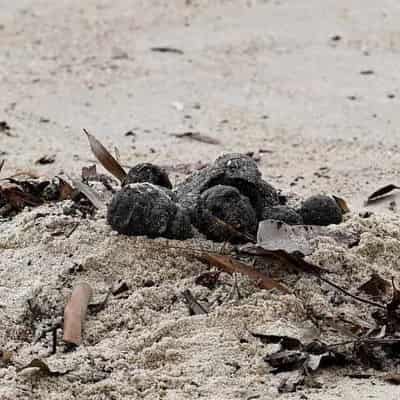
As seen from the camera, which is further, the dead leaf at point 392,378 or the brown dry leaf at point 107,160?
the brown dry leaf at point 107,160

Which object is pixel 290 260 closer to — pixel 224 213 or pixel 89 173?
pixel 224 213

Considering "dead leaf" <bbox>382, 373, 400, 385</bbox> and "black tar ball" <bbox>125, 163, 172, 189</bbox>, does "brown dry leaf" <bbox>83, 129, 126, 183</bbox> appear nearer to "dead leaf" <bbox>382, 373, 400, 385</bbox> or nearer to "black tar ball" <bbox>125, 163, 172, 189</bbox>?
"black tar ball" <bbox>125, 163, 172, 189</bbox>

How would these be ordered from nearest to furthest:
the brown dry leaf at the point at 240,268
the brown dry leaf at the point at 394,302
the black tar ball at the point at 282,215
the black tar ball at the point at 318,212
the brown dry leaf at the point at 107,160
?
the brown dry leaf at the point at 394,302 → the brown dry leaf at the point at 240,268 → the black tar ball at the point at 282,215 → the black tar ball at the point at 318,212 → the brown dry leaf at the point at 107,160

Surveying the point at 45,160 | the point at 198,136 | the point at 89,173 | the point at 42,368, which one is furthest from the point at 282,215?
the point at 198,136

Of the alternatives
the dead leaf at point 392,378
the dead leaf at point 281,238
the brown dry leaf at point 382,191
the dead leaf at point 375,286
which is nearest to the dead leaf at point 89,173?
the dead leaf at point 281,238

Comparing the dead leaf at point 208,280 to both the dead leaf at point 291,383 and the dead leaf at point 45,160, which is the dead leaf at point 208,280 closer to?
the dead leaf at point 291,383

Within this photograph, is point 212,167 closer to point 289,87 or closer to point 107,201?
point 107,201

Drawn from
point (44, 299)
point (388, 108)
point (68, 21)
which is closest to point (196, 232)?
point (44, 299)

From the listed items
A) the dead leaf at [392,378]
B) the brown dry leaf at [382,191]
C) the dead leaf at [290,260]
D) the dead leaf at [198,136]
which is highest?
the dead leaf at [290,260]
